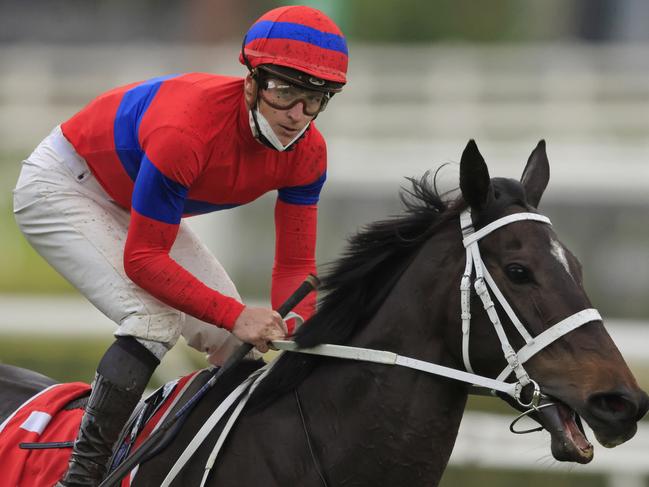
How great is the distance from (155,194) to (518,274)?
1080 millimetres

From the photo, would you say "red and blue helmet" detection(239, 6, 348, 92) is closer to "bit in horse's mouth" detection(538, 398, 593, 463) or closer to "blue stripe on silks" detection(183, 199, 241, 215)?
"blue stripe on silks" detection(183, 199, 241, 215)

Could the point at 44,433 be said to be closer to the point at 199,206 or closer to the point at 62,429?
the point at 62,429

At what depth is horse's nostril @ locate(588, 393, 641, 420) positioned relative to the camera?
120 inches

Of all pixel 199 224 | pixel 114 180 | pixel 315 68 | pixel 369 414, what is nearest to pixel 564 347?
pixel 369 414

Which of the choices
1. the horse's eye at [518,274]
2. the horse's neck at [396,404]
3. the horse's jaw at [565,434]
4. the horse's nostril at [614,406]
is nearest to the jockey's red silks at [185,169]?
the horse's neck at [396,404]

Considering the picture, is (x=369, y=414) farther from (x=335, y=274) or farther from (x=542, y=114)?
(x=542, y=114)

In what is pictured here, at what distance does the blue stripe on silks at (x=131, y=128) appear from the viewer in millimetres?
3764

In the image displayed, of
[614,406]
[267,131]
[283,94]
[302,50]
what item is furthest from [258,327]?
[614,406]

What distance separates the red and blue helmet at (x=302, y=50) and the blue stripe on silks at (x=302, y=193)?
1.72 ft

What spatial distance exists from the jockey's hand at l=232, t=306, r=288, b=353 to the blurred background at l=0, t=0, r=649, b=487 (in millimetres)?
3970

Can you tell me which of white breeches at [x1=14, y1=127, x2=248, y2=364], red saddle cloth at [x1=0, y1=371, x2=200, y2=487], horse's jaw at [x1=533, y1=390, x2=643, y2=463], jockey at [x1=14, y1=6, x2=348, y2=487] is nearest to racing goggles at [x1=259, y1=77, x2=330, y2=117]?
jockey at [x1=14, y1=6, x2=348, y2=487]

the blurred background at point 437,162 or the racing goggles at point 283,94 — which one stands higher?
the racing goggles at point 283,94

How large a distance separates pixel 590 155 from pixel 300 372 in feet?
31.9

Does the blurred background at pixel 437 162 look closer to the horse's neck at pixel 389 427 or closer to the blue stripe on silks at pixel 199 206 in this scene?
the blue stripe on silks at pixel 199 206
